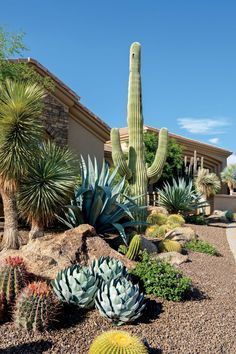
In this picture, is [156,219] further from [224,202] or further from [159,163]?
[224,202]

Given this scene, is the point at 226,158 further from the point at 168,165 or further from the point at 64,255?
the point at 64,255

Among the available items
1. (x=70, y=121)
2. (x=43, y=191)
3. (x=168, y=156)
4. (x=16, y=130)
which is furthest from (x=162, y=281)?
(x=168, y=156)

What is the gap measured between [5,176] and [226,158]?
32045mm

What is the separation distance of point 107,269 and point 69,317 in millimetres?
877

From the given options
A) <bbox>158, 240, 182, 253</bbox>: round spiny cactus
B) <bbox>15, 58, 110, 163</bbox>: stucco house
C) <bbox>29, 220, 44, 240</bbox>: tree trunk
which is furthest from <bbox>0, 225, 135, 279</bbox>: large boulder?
<bbox>15, 58, 110, 163</bbox>: stucco house

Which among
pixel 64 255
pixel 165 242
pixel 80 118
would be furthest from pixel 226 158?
pixel 64 255

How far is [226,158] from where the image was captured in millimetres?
37781

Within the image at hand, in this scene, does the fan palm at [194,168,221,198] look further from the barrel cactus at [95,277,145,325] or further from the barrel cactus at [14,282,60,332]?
the barrel cactus at [14,282,60,332]

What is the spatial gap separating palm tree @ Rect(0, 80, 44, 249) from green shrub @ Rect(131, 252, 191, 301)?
335 cm

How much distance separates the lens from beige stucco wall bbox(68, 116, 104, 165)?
17475mm

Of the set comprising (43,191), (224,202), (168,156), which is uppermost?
(168,156)

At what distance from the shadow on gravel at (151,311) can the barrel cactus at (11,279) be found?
153 centimetres

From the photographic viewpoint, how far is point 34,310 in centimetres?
435

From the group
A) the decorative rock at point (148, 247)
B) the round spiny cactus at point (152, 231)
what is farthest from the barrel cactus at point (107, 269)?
the round spiny cactus at point (152, 231)
